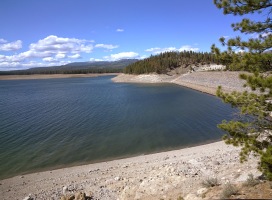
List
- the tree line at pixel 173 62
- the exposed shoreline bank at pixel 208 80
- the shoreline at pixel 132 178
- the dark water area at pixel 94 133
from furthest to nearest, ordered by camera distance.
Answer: the tree line at pixel 173 62, the exposed shoreline bank at pixel 208 80, the dark water area at pixel 94 133, the shoreline at pixel 132 178

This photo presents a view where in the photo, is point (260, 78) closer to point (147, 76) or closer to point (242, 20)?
point (242, 20)

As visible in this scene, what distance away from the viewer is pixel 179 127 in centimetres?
3042

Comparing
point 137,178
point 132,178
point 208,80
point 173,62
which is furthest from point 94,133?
point 173,62

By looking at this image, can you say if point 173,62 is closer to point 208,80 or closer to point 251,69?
point 208,80

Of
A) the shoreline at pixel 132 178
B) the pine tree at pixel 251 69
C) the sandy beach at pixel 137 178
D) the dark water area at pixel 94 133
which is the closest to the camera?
the pine tree at pixel 251 69

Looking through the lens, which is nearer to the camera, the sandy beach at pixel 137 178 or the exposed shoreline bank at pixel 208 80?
the sandy beach at pixel 137 178

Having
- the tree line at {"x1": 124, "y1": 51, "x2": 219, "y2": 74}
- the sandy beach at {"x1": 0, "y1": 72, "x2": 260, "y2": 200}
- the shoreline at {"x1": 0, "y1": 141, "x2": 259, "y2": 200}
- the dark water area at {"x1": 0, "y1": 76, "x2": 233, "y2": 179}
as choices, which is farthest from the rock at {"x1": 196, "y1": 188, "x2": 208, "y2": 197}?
the tree line at {"x1": 124, "y1": 51, "x2": 219, "y2": 74}

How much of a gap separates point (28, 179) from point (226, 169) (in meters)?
12.5

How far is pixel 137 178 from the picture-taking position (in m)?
15.3

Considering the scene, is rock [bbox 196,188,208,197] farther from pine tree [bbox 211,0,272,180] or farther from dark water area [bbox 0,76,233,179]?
dark water area [bbox 0,76,233,179]

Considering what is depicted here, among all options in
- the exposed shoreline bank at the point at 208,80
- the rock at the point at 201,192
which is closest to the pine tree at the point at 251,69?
the rock at the point at 201,192

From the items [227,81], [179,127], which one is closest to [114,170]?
[179,127]

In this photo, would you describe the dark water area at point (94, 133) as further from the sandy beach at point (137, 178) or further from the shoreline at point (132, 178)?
the shoreline at point (132, 178)

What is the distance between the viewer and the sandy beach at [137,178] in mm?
12945
